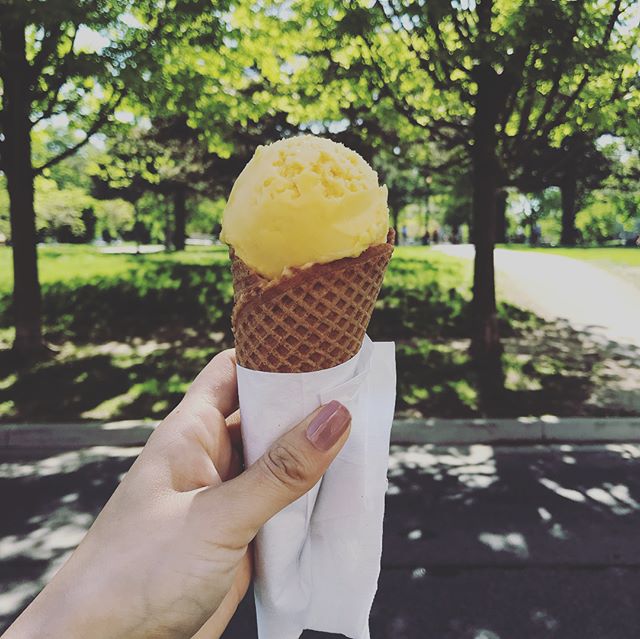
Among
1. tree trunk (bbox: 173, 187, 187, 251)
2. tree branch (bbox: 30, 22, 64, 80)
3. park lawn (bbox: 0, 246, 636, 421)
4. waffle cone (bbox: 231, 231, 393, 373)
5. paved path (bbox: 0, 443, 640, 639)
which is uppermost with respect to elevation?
tree branch (bbox: 30, 22, 64, 80)

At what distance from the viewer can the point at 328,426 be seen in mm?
1804

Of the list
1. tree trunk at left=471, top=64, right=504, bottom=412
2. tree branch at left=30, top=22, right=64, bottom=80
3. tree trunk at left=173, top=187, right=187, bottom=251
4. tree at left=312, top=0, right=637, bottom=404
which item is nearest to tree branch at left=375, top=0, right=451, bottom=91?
tree at left=312, top=0, right=637, bottom=404

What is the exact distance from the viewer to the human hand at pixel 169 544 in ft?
5.52

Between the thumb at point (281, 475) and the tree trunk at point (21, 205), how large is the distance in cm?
809

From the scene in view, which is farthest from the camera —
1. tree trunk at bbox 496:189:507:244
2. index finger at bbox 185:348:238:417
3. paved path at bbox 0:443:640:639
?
tree trunk at bbox 496:189:507:244

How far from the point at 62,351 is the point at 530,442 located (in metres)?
7.16

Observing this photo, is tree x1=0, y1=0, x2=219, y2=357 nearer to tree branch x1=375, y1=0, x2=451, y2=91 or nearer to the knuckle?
tree branch x1=375, y1=0, x2=451, y2=91

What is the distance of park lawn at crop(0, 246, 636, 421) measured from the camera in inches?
293

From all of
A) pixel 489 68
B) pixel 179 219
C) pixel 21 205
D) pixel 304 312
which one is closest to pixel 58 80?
pixel 21 205

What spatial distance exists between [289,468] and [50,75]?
28.1 ft

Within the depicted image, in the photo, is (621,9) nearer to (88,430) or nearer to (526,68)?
(526,68)

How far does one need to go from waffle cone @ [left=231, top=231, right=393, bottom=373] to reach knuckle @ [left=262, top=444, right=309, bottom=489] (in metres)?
0.29

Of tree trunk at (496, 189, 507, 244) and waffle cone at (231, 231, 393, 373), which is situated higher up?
tree trunk at (496, 189, 507, 244)

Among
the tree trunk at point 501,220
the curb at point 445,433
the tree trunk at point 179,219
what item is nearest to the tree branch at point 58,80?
the curb at point 445,433
